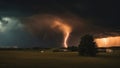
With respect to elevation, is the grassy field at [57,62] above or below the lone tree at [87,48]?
below

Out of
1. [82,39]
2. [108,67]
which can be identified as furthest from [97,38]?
[108,67]

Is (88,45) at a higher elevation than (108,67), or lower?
higher

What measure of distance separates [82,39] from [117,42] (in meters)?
59.8

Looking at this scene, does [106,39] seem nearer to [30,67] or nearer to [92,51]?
[92,51]

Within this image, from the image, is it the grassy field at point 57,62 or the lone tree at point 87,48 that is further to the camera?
the lone tree at point 87,48

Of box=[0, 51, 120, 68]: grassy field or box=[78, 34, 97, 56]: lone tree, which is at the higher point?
box=[78, 34, 97, 56]: lone tree

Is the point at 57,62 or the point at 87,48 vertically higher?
the point at 87,48

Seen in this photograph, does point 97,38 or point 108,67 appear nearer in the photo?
point 108,67

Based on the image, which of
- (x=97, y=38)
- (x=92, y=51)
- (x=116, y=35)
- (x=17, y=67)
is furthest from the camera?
(x=97, y=38)

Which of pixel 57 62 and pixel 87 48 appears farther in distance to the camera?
pixel 87 48

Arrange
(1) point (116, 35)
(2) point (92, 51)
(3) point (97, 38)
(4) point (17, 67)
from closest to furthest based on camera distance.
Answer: (4) point (17, 67), (2) point (92, 51), (1) point (116, 35), (3) point (97, 38)

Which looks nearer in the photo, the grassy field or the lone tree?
the grassy field

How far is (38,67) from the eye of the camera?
4019cm

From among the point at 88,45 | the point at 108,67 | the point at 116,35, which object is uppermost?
the point at 116,35
